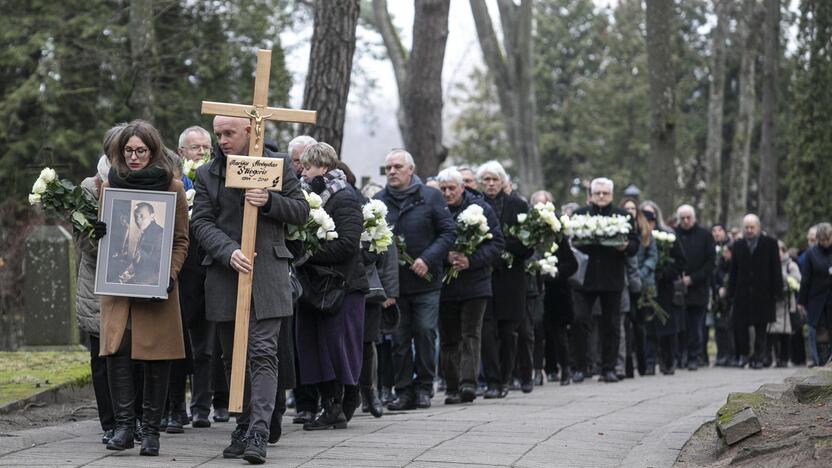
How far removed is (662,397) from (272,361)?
639 cm

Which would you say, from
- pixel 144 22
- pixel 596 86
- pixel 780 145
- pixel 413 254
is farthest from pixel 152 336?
pixel 596 86

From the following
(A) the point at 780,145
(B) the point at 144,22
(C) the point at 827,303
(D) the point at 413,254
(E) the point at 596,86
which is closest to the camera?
(D) the point at 413,254

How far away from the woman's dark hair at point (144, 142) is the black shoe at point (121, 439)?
152 centimetres

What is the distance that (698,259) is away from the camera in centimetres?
2052

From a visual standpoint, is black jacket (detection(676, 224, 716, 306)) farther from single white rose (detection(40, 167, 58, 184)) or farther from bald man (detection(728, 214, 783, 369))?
single white rose (detection(40, 167, 58, 184))

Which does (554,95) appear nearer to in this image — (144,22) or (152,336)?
(144,22)

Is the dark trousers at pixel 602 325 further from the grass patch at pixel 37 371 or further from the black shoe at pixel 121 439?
the black shoe at pixel 121 439

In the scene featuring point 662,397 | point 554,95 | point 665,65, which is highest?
point 554,95

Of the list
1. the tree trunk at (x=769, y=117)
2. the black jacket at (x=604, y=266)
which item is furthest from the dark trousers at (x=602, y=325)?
the tree trunk at (x=769, y=117)

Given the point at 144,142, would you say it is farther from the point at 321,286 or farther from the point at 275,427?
the point at 321,286

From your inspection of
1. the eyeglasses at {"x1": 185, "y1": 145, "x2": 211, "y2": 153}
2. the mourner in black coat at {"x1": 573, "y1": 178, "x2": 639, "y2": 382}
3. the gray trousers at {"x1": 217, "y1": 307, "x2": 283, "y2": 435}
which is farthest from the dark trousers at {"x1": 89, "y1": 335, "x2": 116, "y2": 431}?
the mourner in black coat at {"x1": 573, "y1": 178, "x2": 639, "y2": 382}

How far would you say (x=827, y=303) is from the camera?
67.3 ft

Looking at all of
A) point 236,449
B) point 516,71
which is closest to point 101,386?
point 236,449

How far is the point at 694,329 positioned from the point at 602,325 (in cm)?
427
